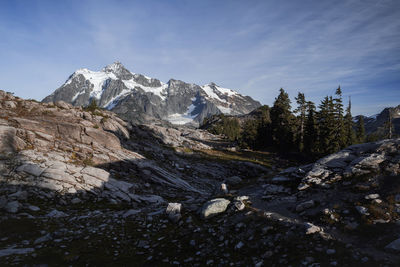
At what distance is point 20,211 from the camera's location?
12.4 m

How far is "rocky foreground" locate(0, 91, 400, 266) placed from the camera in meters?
6.99

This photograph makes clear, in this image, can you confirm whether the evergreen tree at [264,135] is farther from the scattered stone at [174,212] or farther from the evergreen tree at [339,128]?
the scattered stone at [174,212]

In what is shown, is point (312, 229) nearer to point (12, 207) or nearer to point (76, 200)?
point (76, 200)

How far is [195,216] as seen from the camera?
37.0ft

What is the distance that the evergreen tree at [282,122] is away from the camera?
196ft

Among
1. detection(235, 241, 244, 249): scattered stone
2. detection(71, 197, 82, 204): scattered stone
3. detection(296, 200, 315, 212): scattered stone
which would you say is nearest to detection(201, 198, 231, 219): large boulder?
detection(235, 241, 244, 249): scattered stone

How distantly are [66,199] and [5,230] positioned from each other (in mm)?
5128

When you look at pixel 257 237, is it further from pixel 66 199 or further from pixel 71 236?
pixel 66 199

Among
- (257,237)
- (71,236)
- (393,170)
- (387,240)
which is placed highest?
(393,170)

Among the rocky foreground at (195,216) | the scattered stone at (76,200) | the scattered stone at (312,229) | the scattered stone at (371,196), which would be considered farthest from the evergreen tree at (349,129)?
the scattered stone at (76,200)

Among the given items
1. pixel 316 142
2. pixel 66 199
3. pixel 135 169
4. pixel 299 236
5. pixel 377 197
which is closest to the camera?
pixel 299 236

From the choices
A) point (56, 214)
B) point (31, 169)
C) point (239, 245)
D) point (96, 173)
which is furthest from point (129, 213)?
point (31, 169)

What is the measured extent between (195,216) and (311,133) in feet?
160

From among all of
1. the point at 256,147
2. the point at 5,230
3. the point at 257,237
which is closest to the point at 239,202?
the point at 257,237
